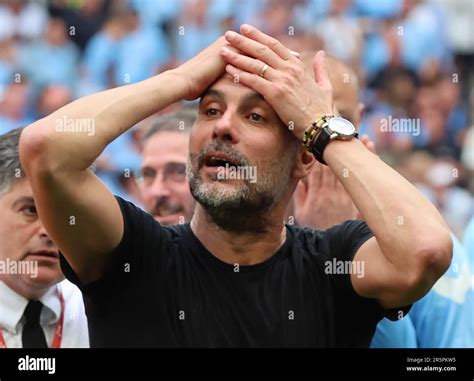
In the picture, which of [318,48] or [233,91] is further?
[318,48]

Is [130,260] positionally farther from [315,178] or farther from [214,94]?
[315,178]

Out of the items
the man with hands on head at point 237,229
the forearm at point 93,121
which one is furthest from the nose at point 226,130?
the forearm at point 93,121

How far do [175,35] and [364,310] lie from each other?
2.25 metres

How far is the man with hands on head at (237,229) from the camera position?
207 centimetres

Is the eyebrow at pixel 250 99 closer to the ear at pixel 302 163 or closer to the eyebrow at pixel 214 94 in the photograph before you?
the eyebrow at pixel 214 94

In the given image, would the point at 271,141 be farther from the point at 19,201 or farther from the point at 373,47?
the point at 373,47

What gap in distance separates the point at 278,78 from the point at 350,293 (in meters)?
0.49

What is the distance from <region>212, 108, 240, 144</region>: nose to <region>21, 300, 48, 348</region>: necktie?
2.03ft

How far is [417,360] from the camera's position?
2488 mm

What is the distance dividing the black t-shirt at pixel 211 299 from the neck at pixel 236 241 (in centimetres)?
2

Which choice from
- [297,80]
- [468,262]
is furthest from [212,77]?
[468,262]

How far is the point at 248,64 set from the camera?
7.30 ft

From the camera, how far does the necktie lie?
2391 mm

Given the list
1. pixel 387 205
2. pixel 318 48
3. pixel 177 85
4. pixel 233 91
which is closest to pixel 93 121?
pixel 177 85
